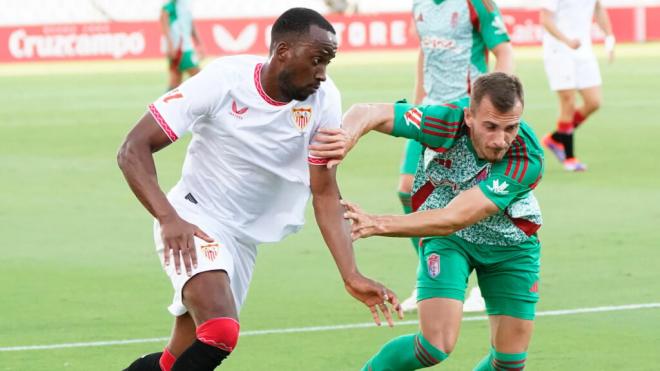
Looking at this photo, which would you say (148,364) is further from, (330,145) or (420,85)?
(420,85)

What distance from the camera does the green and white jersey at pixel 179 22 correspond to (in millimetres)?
22719

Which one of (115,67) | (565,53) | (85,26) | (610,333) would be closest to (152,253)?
(610,333)

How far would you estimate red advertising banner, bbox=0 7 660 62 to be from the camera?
43.3 metres

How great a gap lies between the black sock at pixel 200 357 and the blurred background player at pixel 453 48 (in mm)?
3459

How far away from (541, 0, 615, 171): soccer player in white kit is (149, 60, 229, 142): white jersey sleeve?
392 inches

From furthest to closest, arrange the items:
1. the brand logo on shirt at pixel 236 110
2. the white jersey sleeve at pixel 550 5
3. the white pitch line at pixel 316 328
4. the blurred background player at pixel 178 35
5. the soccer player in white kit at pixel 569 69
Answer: the blurred background player at pixel 178 35 → the soccer player in white kit at pixel 569 69 → the white jersey sleeve at pixel 550 5 → the white pitch line at pixel 316 328 → the brand logo on shirt at pixel 236 110

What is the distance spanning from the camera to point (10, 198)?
1467 cm

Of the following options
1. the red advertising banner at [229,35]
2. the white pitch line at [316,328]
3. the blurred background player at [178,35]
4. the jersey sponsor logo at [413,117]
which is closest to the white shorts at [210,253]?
the jersey sponsor logo at [413,117]

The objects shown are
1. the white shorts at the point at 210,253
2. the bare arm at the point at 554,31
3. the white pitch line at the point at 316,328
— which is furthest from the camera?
the bare arm at the point at 554,31

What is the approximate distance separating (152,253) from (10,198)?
11.9 feet

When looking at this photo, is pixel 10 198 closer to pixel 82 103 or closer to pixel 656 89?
pixel 82 103

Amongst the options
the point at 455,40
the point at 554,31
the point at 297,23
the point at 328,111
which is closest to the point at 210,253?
the point at 328,111

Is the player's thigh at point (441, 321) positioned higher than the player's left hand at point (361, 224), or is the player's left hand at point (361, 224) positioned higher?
the player's left hand at point (361, 224)

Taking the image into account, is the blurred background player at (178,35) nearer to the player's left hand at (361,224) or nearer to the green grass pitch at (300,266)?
the green grass pitch at (300,266)
